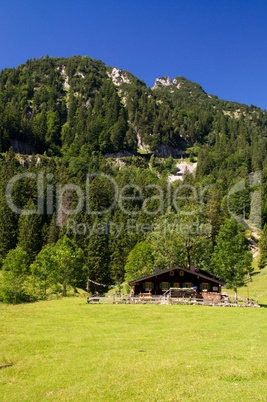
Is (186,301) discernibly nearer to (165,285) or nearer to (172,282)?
(172,282)

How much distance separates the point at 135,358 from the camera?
14.4 meters

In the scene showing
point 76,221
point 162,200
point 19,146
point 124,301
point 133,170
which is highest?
point 19,146

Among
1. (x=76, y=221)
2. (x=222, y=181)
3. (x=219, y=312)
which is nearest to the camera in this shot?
(x=219, y=312)

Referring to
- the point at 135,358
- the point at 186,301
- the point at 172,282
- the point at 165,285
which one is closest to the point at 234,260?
the point at 172,282

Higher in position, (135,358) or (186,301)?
(135,358)

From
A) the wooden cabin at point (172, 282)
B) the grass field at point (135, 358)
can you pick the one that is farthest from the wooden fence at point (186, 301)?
the wooden cabin at point (172, 282)

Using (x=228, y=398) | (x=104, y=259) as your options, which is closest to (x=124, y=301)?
(x=228, y=398)

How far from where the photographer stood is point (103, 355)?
50.3 feet

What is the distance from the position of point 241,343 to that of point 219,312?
1337 cm

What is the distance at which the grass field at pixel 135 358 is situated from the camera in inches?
417

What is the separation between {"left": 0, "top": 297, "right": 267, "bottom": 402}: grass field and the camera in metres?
10.6

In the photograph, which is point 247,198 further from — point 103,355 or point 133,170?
point 103,355

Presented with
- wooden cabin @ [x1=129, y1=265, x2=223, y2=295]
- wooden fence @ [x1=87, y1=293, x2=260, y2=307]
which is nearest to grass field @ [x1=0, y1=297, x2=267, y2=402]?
wooden fence @ [x1=87, y1=293, x2=260, y2=307]

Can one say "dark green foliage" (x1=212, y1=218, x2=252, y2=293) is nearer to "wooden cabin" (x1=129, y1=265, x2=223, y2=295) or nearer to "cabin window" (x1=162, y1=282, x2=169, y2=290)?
"wooden cabin" (x1=129, y1=265, x2=223, y2=295)
